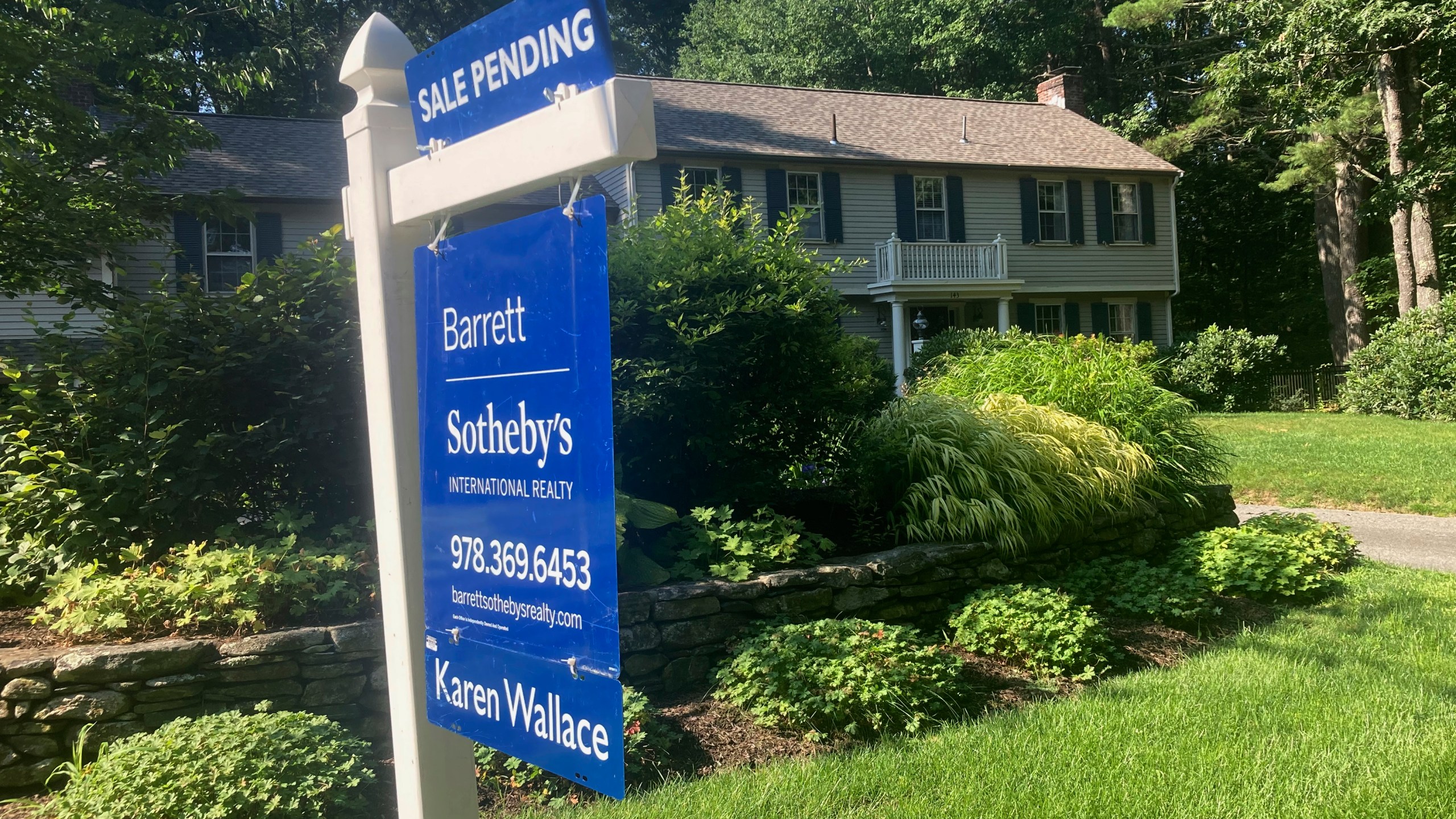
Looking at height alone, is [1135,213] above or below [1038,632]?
above

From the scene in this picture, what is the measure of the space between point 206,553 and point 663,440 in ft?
7.76

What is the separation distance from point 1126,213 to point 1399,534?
1553cm

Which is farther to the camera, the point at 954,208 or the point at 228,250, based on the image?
the point at 954,208

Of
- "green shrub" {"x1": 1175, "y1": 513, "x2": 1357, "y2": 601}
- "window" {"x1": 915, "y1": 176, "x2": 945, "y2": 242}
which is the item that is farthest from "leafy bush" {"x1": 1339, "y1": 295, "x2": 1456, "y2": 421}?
"green shrub" {"x1": 1175, "y1": 513, "x2": 1357, "y2": 601}

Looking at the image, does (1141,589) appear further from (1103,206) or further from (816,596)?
(1103,206)

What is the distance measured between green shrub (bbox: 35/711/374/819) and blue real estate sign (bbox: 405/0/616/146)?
2.30 meters

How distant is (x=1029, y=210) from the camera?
21812mm

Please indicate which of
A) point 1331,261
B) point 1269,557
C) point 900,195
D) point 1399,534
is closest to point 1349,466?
point 1399,534

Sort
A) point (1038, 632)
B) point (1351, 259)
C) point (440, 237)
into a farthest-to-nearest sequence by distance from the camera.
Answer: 1. point (1351, 259)
2. point (1038, 632)
3. point (440, 237)

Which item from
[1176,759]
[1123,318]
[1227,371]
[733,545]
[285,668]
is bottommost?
[1176,759]

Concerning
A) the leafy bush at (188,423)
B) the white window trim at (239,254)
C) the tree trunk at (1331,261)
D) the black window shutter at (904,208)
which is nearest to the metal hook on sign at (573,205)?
the leafy bush at (188,423)

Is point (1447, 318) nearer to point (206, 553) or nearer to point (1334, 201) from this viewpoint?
point (1334, 201)

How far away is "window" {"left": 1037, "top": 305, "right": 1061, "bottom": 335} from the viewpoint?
884 inches

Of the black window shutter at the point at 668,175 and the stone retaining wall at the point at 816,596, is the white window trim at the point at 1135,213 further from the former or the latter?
the stone retaining wall at the point at 816,596
